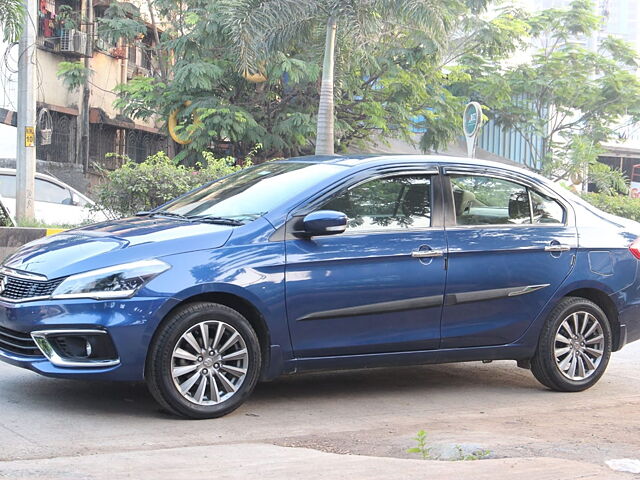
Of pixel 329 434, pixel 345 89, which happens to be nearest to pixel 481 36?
pixel 345 89

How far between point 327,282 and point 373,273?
0.33 m

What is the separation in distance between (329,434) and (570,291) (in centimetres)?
234

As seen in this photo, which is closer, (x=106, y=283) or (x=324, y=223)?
(x=106, y=283)

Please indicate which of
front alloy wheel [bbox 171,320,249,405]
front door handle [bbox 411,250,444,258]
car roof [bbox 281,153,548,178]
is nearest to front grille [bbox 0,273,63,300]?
front alloy wheel [bbox 171,320,249,405]

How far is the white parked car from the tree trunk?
4.50 m

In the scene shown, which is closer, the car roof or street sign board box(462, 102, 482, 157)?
the car roof

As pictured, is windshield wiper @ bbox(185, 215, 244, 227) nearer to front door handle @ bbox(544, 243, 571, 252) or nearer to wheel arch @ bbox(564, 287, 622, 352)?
front door handle @ bbox(544, 243, 571, 252)

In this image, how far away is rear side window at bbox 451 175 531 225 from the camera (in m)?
6.99

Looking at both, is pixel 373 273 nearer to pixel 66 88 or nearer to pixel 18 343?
pixel 18 343

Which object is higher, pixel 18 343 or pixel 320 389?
pixel 18 343

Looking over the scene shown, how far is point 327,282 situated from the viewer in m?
6.24

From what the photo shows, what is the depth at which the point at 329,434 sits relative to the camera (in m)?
5.82

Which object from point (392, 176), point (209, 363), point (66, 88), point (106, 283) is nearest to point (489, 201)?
point (392, 176)

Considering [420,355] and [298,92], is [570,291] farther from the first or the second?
[298,92]
